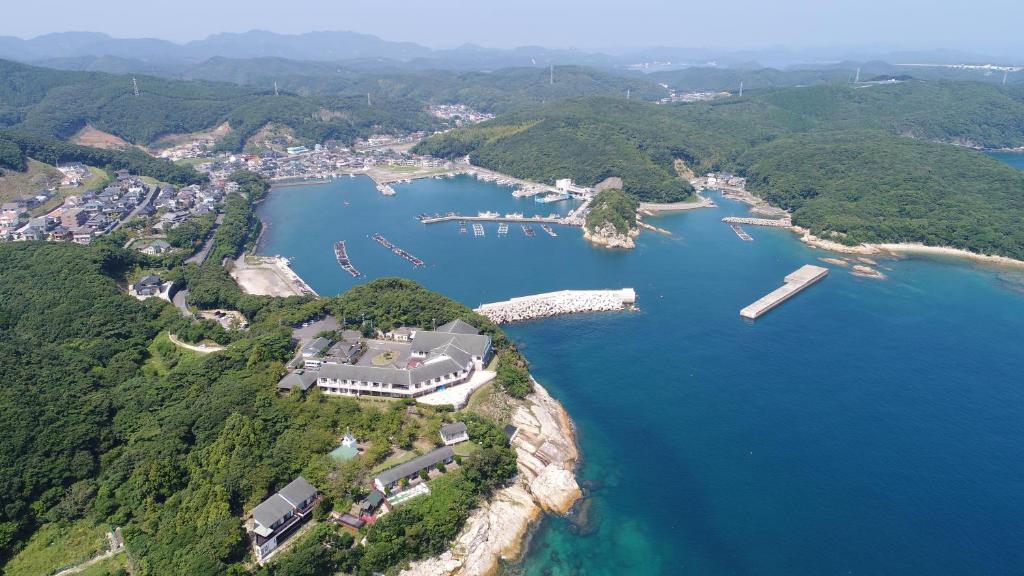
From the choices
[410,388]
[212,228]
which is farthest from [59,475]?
[212,228]

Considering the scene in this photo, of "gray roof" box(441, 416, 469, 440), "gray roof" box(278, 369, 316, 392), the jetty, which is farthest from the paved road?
"gray roof" box(441, 416, 469, 440)

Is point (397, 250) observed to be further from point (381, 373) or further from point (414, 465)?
point (414, 465)

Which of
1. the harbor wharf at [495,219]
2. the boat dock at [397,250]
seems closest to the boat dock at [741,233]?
the harbor wharf at [495,219]

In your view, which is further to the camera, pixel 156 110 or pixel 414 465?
pixel 156 110

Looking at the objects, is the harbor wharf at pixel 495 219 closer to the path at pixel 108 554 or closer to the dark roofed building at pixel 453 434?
the dark roofed building at pixel 453 434

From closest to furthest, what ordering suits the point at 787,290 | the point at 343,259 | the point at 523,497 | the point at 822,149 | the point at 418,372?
1. the point at 523,497
2. the point at 418,372
3. the point at 787,290
4. the point at 343,259
5. the point at 822,149

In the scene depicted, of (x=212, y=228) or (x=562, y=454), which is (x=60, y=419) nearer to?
(x=562, y=454)

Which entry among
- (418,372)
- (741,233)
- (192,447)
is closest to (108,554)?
(192,447)
